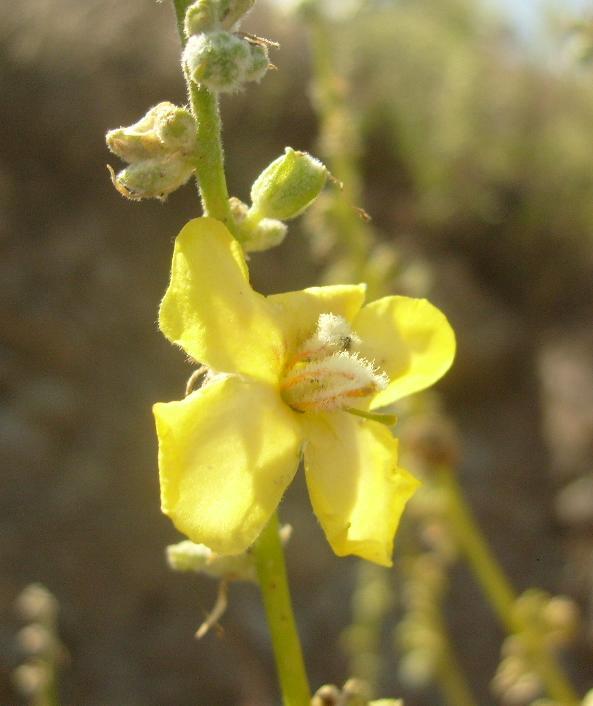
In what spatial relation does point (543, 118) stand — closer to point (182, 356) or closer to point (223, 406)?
point (182, 356)

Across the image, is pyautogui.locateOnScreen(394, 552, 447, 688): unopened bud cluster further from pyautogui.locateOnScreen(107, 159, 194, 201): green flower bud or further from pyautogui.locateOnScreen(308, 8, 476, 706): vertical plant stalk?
pyautogui.locateOnScreen(107, 159, 194, 201): green flower bud

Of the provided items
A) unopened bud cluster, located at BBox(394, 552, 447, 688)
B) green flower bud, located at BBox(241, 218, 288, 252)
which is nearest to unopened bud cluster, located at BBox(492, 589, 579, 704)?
unopened bud cluster, located at BBox(394, 552, 447, 688)

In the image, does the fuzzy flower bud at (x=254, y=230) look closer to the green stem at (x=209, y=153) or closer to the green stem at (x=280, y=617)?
the green stem at (x=209, y=153)

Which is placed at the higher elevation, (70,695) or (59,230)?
(59,230)

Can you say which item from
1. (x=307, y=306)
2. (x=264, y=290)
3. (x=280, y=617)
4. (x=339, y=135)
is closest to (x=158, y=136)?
(x=307, y=306)

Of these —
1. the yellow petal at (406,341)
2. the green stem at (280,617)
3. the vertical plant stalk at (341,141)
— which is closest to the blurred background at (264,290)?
the vertical plant stalk at (341,141)

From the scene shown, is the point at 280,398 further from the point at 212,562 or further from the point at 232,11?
the point at 232,11

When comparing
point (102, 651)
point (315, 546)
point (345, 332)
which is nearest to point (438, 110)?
point (315, 546)
